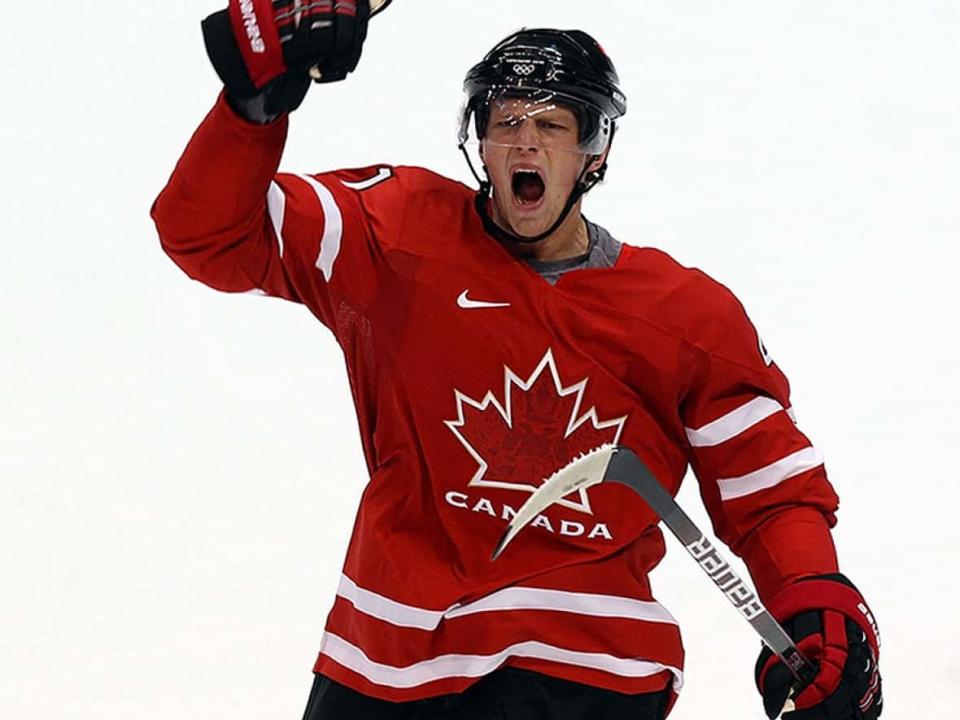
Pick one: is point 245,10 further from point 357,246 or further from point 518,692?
point 518,692

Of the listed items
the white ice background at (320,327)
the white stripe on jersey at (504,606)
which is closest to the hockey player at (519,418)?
the white stripe on jersey at (504,606)

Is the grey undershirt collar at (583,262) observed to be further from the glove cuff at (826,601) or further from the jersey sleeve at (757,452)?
the glove cuff at (826,601)

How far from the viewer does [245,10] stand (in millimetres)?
1882

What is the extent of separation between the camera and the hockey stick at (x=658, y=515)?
196cm

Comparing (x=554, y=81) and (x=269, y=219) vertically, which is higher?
(x=554, y=81)

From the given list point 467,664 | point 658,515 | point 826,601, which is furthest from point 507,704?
point 826,601

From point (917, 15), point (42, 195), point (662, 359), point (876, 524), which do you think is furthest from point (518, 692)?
point (917, 15)

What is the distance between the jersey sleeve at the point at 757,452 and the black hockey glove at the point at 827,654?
1.9 inches

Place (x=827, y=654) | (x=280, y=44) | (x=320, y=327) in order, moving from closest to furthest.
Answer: (x=280, y=44)
(x=827, y=654)
(x=320, y=327)

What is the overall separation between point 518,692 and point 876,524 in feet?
5.49

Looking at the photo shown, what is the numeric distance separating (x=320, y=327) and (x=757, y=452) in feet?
7.45

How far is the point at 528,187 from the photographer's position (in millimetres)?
2174

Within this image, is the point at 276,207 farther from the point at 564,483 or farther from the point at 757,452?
the point at 757,452

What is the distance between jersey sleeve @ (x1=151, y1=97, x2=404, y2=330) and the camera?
1.95m
